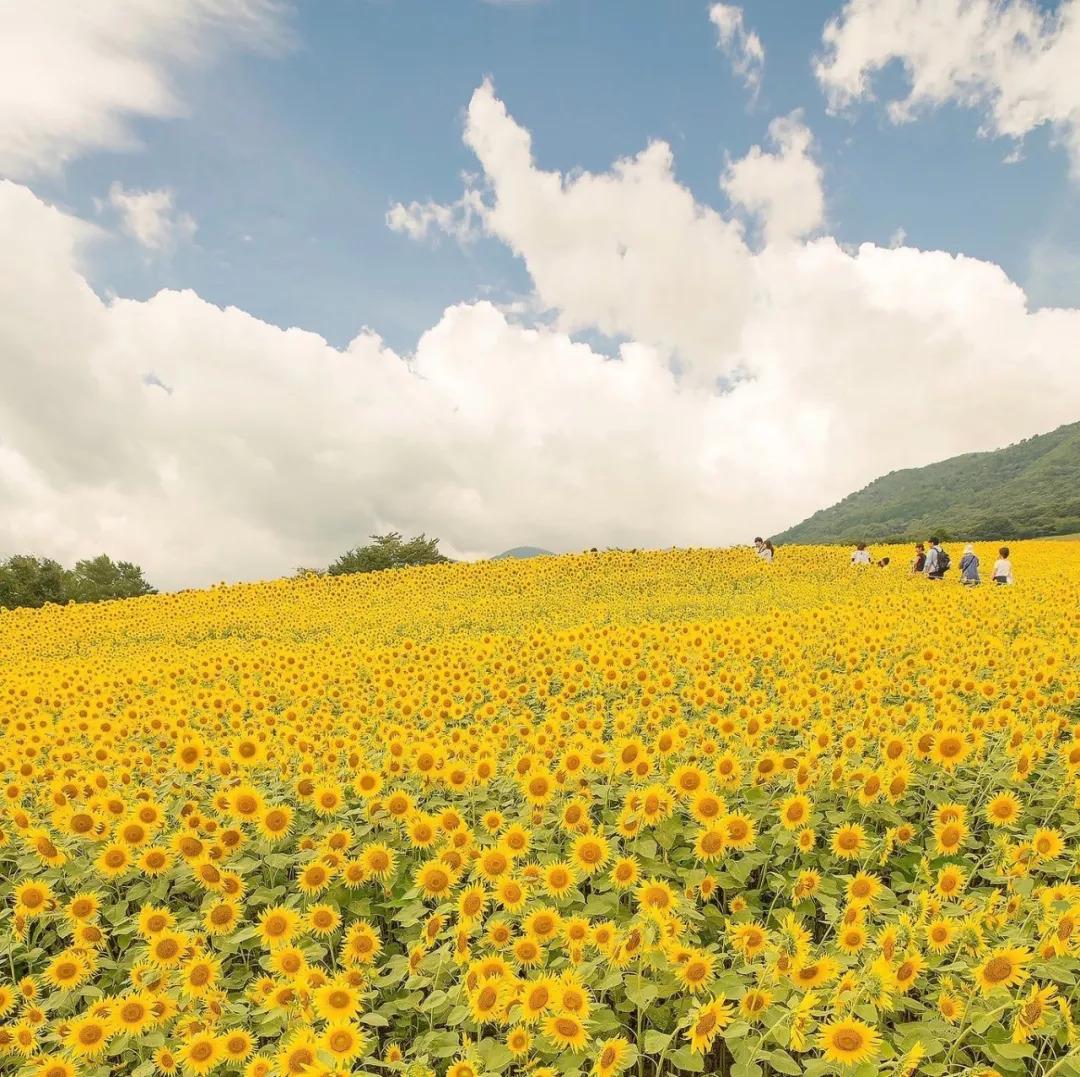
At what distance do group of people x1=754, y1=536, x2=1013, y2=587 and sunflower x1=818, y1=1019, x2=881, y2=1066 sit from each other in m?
20.3

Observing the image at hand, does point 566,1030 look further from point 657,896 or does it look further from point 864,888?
point 864,888

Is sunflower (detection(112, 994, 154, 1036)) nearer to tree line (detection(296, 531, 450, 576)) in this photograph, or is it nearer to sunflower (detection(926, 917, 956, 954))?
sunflower (detection(926, 917, 956, 954))

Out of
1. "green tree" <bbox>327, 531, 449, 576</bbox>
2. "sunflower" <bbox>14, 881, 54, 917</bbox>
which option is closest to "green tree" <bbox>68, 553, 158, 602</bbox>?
"green tree" <bbox>327, 531, 449, 576</bbox>

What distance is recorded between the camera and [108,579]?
200ft

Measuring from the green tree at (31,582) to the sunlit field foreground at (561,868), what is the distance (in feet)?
149

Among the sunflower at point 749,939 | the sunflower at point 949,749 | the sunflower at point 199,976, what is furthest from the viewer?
the sunflower at point 949,749

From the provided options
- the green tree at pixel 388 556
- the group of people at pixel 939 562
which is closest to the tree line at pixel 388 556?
the green tree at pixel 388 556

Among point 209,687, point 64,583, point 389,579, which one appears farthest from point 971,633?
point 64,583

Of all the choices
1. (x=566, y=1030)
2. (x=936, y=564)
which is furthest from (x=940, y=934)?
(x=936, y=564)

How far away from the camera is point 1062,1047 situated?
3.62 metres

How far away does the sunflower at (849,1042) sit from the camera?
2.85 m

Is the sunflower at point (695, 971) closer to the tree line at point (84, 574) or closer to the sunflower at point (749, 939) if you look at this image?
the sunflower at point (749, 939)

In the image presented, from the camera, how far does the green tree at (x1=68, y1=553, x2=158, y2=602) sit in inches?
2194

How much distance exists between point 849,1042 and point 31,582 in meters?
57.4
